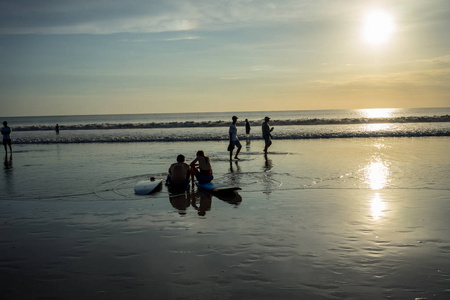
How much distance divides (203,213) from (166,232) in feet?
5.09

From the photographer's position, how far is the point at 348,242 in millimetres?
6207

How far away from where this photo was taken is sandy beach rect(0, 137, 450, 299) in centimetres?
476

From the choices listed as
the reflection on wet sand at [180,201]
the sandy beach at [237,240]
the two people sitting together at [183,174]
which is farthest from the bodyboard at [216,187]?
the reflection on wet sand at [180,201]

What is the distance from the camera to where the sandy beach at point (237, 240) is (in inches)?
187

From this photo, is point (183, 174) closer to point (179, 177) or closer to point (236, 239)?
point (179, 177)

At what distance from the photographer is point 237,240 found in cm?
645

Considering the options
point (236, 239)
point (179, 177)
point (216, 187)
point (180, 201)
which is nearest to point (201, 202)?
point (180, 201)

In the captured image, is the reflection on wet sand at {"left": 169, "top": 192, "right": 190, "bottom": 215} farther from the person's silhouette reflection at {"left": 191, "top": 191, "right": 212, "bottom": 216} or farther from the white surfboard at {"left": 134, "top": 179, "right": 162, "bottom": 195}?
the white surfboard at {"left": 134, "top": 179, "right": 162, "bottom": 195}

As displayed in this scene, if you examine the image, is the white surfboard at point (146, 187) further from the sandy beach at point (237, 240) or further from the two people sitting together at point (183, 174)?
the two people sitting together at point (183, 174)

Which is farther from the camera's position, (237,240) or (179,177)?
(179,177)

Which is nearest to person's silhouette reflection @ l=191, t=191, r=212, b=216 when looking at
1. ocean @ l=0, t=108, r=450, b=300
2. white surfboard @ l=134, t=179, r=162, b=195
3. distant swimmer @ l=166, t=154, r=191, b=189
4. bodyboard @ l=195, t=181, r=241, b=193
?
ocean @ l=0, t=108, r=450, b=300

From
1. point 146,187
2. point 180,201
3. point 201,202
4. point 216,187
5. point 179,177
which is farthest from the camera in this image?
point 179,177

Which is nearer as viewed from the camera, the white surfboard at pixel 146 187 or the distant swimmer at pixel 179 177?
the white surfboard at pixel 146 187

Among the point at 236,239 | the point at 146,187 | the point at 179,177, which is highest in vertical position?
the point at 179,177
